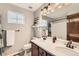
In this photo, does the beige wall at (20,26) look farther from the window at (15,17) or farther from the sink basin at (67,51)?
the sink basin at (67,51)

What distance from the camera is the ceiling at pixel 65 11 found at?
145 centimetres

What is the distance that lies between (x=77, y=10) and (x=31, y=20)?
0.86 meters

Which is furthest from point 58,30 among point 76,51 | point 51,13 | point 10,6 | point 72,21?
point 10,6

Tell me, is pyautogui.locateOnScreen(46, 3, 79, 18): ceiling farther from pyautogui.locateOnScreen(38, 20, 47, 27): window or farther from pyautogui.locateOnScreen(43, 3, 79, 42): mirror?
pyautogui.locateOnScreen(38, 20, 47, 27): window

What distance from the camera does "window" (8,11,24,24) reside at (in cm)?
149

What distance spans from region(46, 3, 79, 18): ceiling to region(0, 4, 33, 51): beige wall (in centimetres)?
51

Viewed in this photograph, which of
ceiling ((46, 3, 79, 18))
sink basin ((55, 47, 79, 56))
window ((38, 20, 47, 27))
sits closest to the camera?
sink basin ((55, 47, 79, 56))

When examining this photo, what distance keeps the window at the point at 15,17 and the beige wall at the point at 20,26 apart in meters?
0.06

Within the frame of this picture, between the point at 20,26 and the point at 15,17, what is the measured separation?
19 cm

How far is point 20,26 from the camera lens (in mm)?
1567

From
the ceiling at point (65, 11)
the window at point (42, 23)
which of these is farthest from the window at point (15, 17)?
the ceiling at point (65, 11)

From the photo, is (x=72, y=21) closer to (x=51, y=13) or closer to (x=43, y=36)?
(x=51, y=13)

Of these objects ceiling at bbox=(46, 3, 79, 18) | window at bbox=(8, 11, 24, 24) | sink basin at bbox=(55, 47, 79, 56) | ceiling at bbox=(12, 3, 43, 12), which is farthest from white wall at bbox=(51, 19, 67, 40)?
window at bbox=(8, 11, 24, 24)

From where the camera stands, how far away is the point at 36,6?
63.7 inches
